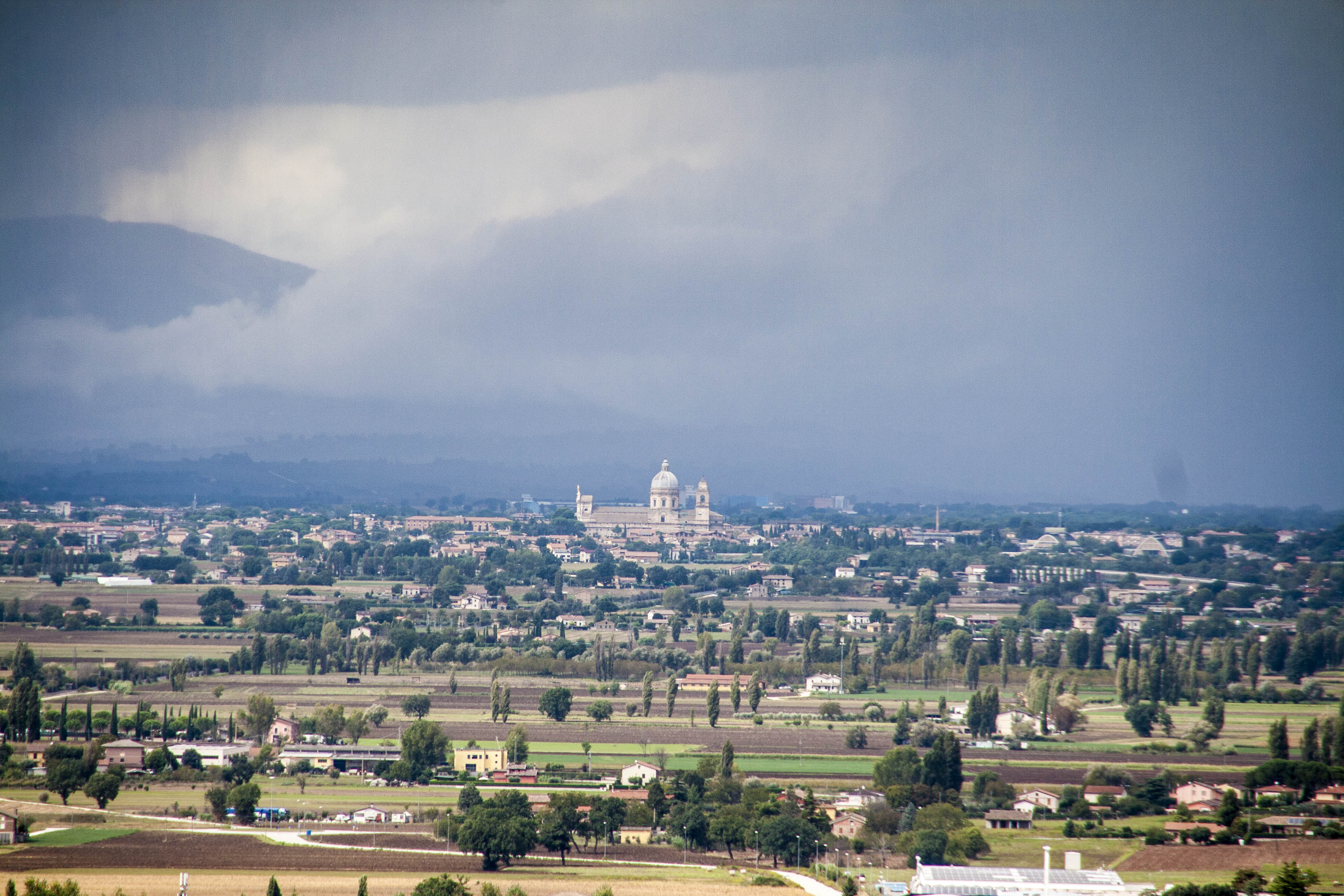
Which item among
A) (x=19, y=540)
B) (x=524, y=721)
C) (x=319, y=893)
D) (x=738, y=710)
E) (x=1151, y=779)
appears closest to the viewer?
(x=319, y=893)

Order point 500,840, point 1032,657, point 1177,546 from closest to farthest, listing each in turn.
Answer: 1. point 500,840
2. point 1032,657
3. point 1177,546

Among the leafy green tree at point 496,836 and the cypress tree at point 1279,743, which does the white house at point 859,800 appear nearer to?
the leafy green tree at point 496,836

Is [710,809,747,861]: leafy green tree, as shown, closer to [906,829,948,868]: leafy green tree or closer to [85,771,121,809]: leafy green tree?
[906,829,948,868]: leafy green tree

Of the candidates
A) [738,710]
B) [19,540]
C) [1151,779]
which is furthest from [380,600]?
[1151,779]

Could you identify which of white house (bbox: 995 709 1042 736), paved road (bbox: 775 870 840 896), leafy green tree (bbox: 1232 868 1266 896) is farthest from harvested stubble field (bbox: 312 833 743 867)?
white house (bbox: 995 709 1042 736)

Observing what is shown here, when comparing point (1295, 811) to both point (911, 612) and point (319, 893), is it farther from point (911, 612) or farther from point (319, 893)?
point (911, 612)

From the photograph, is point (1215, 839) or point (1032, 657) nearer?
point (1215, 839)

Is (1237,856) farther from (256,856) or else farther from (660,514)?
(660,514)
